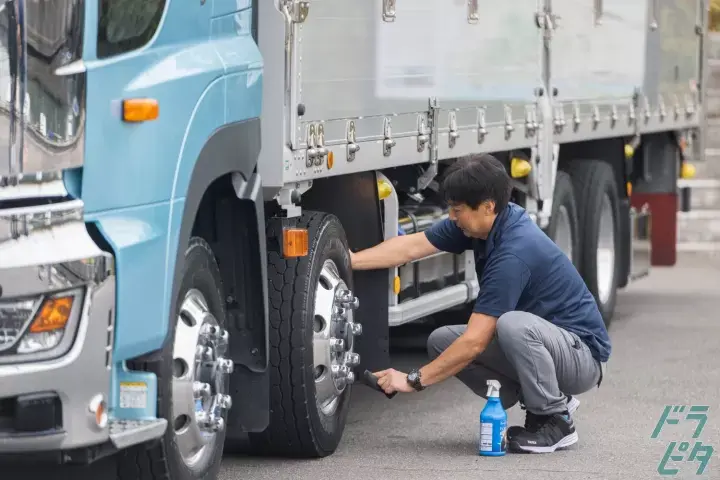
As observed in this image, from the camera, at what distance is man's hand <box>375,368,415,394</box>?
6855 mm

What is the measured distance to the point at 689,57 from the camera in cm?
1368

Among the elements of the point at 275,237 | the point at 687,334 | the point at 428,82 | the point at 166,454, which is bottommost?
the point at 687,334

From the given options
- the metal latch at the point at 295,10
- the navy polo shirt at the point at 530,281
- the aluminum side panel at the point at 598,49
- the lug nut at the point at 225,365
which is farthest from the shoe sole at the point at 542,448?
the aluminum side panel at the point at 598,49

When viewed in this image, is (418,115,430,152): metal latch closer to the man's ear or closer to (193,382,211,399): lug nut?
the man's ear

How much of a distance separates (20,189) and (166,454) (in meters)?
1.07

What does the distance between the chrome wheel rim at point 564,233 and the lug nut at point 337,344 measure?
4184 millimetres

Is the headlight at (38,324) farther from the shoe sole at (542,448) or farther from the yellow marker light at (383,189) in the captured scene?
the yellow marker light at (383,189)

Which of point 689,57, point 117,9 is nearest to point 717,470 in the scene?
point 117,9

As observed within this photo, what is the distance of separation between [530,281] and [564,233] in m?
3.99

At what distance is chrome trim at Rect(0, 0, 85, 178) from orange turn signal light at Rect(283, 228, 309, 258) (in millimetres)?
1823

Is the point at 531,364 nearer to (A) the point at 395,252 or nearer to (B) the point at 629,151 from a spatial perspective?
(A) the point at 395,252

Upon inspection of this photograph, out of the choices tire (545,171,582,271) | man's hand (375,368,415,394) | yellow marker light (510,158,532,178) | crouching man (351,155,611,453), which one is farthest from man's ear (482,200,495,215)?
tire (545,171,582,271)

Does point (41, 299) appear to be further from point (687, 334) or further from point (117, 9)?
point (687, 334)

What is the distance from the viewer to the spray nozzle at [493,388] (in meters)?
6.95
